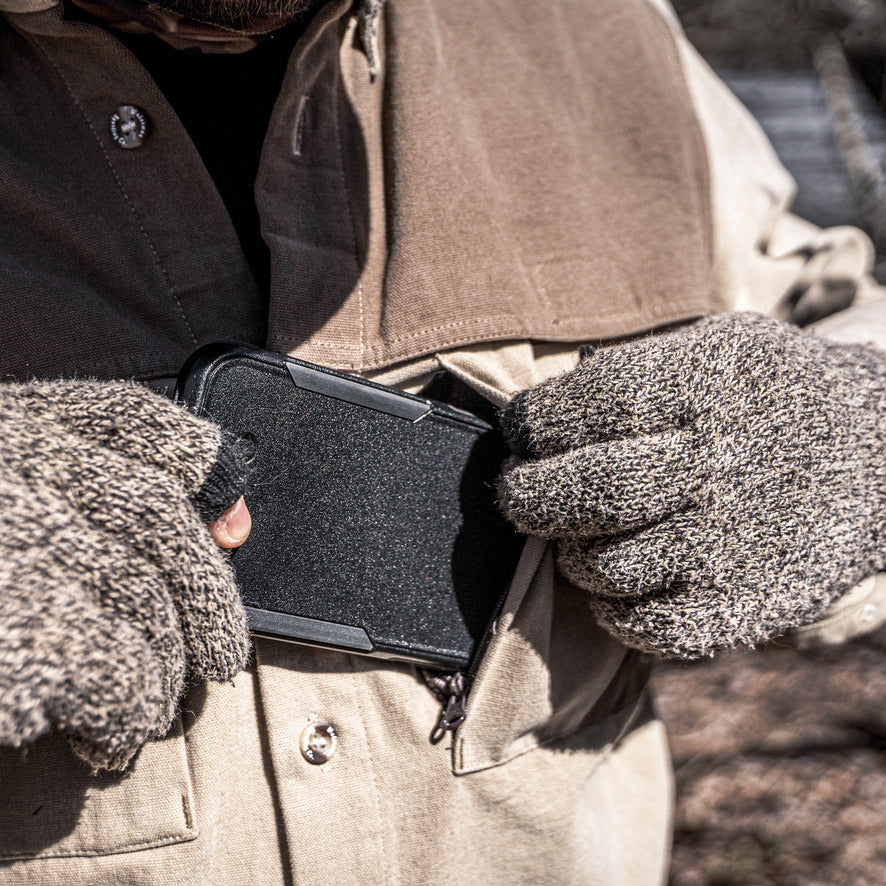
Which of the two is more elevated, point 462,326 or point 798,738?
point 462,326

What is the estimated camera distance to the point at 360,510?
86 cm

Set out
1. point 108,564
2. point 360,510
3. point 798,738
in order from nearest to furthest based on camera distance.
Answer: point 108,564 < point 360,510 < point 798,738

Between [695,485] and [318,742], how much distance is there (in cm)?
55

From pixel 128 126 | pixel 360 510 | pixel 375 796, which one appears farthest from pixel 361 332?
pixel 375 796

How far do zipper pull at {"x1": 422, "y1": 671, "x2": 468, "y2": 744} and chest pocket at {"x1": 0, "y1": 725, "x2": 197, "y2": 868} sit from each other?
30cm

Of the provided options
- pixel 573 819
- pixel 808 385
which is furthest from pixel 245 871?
pixel 808 385

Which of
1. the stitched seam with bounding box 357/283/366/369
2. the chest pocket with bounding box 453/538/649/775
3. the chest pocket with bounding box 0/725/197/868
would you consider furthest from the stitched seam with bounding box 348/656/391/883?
the stitched seam with bounding box 357/283/366/369

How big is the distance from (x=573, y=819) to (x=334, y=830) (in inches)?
13.7

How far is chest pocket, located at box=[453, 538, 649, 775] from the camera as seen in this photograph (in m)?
0.90

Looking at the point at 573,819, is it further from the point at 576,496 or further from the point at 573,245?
the point at 573,245

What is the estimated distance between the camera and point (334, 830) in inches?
34.2

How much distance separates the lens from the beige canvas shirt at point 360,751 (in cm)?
82

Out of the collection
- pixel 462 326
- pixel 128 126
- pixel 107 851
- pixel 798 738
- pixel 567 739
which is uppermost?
pixel 128 126

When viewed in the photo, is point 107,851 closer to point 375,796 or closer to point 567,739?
point 375,796
